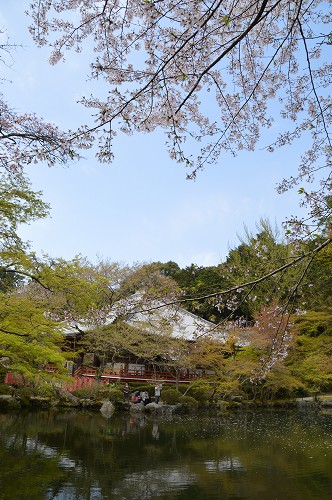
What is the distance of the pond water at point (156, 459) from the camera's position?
530cm

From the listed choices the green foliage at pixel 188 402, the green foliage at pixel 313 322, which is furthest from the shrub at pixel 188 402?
the green foliage at pixel 313 322

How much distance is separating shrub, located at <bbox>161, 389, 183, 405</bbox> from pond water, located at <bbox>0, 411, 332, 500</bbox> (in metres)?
3.33

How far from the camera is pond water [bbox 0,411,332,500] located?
5.30 meters

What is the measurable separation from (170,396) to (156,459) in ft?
27.6

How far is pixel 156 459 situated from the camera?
7285 millimetres

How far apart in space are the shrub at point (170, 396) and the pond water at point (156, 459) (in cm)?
333

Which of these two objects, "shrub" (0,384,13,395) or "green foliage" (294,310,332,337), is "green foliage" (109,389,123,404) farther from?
"green foliage" (294,310,332,337)

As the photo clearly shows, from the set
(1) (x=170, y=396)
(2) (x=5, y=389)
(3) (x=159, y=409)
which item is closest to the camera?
(2) (x=5, y=389)

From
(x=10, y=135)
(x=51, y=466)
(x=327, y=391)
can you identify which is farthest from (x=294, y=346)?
(x=10, y=135)

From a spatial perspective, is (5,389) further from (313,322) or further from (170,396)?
(313,322)

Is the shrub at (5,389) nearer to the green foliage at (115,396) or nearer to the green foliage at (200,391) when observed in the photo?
the green foliage at (115,396)

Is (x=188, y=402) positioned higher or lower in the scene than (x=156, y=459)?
higher

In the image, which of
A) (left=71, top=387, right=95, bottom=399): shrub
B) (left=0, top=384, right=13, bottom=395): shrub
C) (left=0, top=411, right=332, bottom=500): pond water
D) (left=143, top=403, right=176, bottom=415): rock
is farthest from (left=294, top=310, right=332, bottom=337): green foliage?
(left=0, top=384, right=13, bottom=395): shrub

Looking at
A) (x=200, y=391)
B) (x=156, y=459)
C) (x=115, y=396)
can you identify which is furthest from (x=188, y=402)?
(x=156, y=459)
